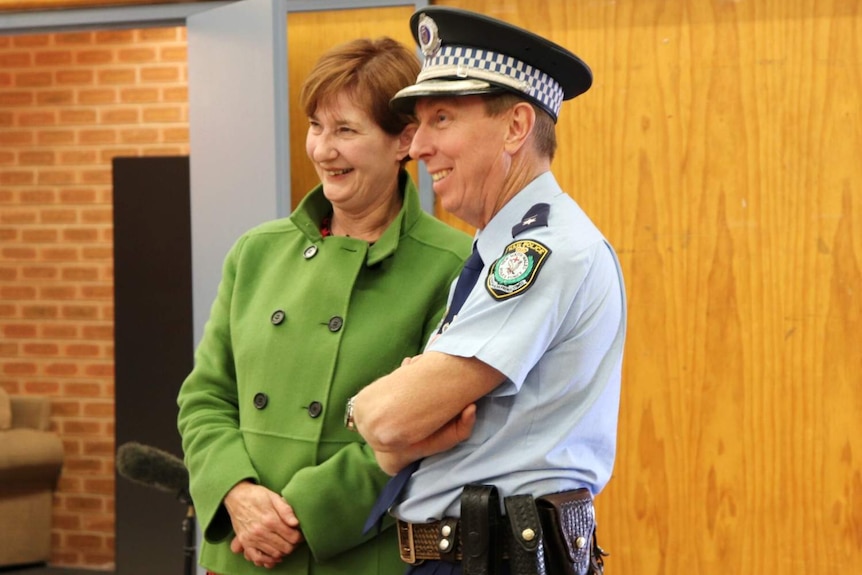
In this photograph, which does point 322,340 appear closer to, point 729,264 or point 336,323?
point 336,323

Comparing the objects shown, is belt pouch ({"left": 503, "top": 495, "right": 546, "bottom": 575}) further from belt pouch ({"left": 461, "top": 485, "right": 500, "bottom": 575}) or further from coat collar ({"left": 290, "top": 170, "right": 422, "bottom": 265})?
coat collar ({"left": 290, "top": 170, "right": 422, "bottom": 265})

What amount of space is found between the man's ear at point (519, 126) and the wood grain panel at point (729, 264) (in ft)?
4.01

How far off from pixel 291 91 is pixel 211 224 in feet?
1.41

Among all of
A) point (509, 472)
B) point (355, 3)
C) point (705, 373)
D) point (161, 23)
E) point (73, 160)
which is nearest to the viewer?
point (509, 472)

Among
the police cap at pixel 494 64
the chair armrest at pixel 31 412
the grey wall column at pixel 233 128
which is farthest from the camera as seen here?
the chair armrest at pixel 31 412

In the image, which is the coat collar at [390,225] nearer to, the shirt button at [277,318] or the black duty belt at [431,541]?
the shirt button at [277,318]

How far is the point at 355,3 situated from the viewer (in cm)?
310

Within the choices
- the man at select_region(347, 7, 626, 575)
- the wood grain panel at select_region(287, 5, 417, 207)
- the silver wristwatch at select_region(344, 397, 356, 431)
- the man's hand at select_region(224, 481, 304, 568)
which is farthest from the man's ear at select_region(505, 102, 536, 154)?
the wood grain panel at select_region(287, 5, 417, 207)

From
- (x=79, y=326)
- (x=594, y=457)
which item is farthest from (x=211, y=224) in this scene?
(x=79, y=326)

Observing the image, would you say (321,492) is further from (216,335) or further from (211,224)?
(211,224)

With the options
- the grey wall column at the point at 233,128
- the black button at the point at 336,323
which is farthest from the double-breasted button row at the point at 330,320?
the grey wall column at the point at 233,128

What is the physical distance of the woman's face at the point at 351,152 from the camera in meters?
2.11

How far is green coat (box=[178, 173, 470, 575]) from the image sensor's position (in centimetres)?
200

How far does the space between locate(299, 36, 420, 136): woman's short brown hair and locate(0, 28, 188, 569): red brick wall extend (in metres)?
3.71
